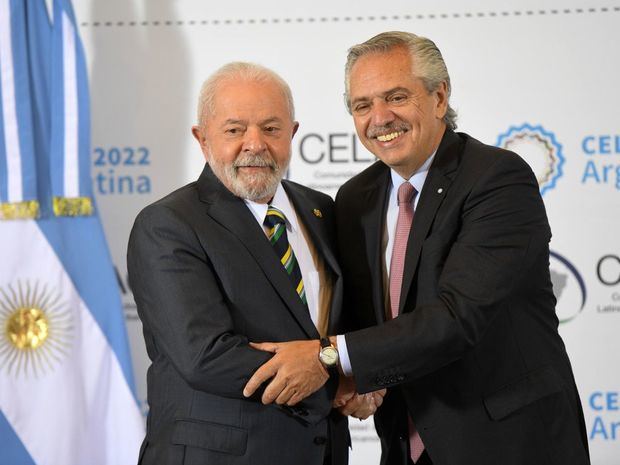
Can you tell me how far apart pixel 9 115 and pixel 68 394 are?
1398 millimetres

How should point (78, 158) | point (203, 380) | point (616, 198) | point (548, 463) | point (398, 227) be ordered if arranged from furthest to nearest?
point (616, 198) → point (78, 158) → point (398, 227) → point (548, 463) → point (203, 380)

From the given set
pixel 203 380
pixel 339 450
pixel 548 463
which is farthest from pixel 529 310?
pixel 203 380

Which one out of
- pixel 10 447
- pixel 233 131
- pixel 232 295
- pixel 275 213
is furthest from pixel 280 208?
pixel 10 447

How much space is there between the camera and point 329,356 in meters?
2.41

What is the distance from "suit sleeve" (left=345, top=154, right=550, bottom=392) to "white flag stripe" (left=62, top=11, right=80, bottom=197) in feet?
7.13

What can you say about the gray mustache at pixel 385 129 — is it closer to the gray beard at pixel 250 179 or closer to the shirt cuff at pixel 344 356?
the gray beard at pixel 250 179

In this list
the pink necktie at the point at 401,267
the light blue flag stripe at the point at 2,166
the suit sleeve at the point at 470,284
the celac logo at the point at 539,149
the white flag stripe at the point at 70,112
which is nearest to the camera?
the suit sleeve at the point at 470,284

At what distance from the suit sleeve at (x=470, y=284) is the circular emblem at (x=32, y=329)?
2217 mm

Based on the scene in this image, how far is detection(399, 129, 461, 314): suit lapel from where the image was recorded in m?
2.58

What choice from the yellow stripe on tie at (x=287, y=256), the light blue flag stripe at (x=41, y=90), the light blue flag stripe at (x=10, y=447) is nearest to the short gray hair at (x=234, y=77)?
the yellow stripe on tie at (x=287, y=256)

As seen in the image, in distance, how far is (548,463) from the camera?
2584 mm

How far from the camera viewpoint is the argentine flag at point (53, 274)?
159 inches

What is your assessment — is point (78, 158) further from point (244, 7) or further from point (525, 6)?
point (525, 6)

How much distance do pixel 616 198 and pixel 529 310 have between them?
2266mm
